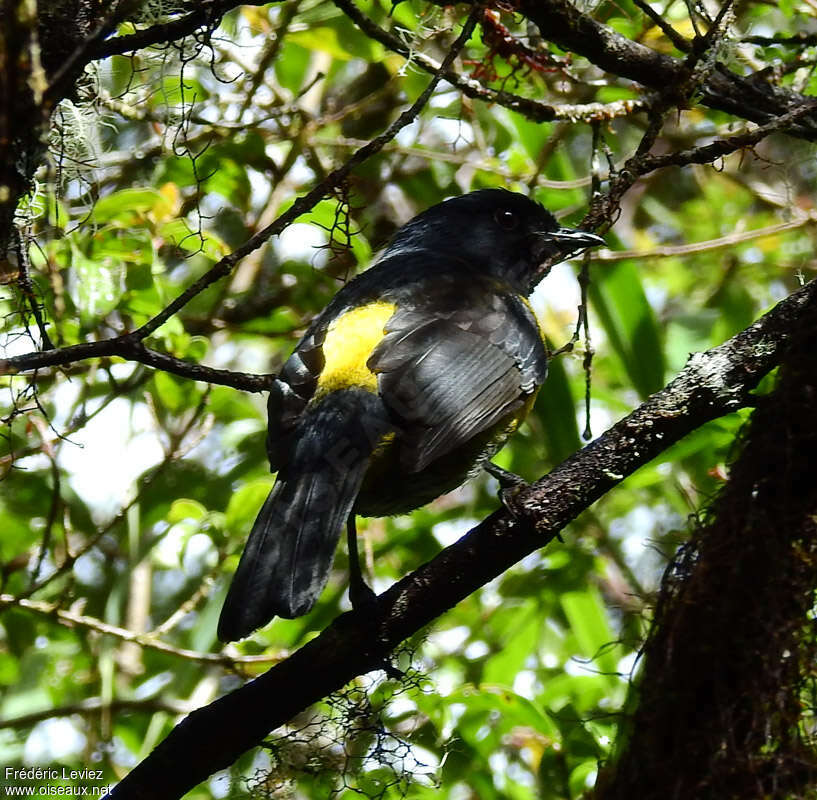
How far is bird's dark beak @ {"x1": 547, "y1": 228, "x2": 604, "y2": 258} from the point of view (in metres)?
4.16

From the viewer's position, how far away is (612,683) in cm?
421

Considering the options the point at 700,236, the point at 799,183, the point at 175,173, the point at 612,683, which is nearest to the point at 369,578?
the point at 612,683

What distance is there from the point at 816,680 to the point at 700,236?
17.1 feet

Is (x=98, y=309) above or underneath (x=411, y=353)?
above

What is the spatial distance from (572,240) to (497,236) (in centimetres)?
49

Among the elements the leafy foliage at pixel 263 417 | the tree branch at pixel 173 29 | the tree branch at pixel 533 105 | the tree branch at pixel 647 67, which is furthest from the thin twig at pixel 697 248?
the tree branch at pixel 173 29

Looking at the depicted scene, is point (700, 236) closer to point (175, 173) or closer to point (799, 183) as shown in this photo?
point (799, 183)

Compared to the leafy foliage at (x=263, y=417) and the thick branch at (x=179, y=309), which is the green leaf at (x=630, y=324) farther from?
the thick branch at (x=179, y=309)

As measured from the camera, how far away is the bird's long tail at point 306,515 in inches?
118

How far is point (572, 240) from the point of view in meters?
4.46

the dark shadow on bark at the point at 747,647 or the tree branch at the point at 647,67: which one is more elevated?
the tree branch at the point at 647,67

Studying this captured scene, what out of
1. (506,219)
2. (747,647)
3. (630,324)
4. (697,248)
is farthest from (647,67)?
(747,647)

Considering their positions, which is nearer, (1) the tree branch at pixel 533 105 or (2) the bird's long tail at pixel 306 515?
(2) the bird's long tail at pixel 306 515

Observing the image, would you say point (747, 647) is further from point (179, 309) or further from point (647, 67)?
point (647, 67)
